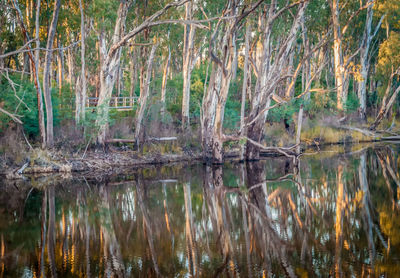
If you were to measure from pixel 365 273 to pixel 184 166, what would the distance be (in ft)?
46.7

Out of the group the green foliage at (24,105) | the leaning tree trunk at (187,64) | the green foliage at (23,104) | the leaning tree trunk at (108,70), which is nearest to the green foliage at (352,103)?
the leaning tree trunk at (187,64)

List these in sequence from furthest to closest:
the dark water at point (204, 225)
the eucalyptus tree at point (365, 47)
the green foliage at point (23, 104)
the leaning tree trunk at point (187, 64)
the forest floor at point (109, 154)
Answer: the eucalyptus tree at point (365, 47) → the leaning tree trunk at point (187, 64) → the green foliage at point (23, 104) → the forest floor at point (109, 154) → the dark water at point (204, 225)

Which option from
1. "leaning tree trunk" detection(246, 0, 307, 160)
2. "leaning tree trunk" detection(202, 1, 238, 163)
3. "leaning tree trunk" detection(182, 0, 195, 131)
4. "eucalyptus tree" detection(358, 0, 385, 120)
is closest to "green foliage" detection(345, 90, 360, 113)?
"eucalyptus tree" detection(358, 0, 385, 120)

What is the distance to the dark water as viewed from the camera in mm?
7242

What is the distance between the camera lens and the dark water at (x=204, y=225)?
7242 mm

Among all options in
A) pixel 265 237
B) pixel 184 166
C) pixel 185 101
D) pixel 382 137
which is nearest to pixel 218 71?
pixel 184 166

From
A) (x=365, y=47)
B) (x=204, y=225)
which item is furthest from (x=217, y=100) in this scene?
(x=365, y=47)

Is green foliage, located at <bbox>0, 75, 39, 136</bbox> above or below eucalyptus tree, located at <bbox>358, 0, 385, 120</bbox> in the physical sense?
below

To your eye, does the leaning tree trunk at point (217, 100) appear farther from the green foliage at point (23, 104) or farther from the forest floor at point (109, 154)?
the green foliage at point (23, 104)

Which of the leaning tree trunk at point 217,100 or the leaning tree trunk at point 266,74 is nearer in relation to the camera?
the leaning tree trunk at point 217,100

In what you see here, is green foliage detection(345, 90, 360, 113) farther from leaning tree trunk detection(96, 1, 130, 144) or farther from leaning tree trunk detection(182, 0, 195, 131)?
leaning tree trunk detection(96, 1, 130, 144)

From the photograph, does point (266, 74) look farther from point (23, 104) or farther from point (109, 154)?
point (23, 104)

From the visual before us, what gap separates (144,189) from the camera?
14578 millimetres

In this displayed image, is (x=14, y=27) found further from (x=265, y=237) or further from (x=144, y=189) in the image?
(x=265, y=237)
